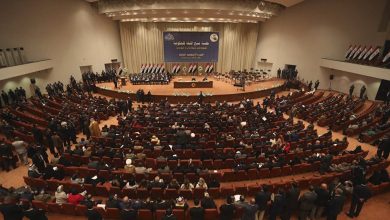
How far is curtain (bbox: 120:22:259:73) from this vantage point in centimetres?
2838

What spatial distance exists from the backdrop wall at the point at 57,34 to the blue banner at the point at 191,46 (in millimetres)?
6704

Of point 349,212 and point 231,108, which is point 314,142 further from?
point 231,108

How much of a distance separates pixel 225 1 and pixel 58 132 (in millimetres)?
14535

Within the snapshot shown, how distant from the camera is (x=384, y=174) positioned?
809cm

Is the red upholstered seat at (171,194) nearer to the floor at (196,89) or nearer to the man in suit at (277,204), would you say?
the man in suit at (277,204)

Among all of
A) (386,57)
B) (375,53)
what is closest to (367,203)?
(386,57)

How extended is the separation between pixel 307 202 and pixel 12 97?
19.2 m

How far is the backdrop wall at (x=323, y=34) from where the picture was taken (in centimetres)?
1980

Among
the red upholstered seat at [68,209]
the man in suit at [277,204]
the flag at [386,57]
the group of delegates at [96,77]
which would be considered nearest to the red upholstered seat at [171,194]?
the red upholstered seat at [68,209]

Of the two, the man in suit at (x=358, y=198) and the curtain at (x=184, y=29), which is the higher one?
the curtain at (x=184, y=29)

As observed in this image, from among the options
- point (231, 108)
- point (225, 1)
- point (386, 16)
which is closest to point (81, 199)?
point (231, 108)

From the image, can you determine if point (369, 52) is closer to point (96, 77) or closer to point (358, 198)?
point (358, 198)

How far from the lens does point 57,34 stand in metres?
20.8

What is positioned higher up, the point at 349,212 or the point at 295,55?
the point at 295,55
